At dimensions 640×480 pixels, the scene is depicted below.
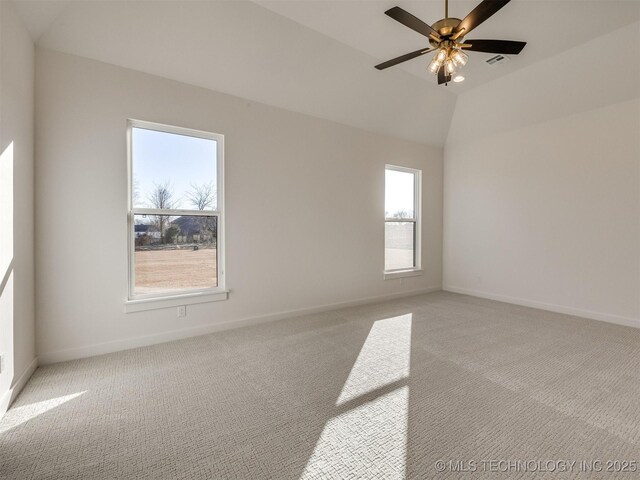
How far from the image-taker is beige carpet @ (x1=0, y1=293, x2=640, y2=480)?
5.07 feet

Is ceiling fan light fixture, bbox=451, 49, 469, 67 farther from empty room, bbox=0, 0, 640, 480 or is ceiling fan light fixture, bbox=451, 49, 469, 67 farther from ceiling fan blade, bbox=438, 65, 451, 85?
ceiling fan blade, bbox=438, 65, 451, 85

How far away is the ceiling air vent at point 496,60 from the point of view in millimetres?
3672

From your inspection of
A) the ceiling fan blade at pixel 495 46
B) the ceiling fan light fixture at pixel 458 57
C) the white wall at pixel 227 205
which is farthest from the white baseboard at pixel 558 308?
the ceiling fan light fixture at pixel 458 57

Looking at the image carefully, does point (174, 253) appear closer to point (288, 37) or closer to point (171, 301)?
point (171, 301)

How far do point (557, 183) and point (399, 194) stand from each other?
7.23 ft

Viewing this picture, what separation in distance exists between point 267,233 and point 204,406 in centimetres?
213

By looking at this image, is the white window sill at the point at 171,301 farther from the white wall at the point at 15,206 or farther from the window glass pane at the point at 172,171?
the window glass pane at the point at 172,171

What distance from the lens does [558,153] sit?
428 centimetres

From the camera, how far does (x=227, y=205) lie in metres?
3.50

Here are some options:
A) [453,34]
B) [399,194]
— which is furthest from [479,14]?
[399,194]

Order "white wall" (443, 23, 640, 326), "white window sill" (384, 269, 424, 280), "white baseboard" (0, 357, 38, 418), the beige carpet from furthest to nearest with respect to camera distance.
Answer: "white window sill" (384, 269, 424, 280), "white wall" (443, 23, 640, 326), "white baseboard" (0, 357, 38, 418), the beige carpet

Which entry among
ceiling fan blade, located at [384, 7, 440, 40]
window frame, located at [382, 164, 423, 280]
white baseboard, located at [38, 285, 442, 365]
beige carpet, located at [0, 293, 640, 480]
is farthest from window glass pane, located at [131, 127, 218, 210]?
window frame, located at [382, 164, 423, 280]

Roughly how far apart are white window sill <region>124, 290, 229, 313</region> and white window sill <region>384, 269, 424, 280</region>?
2.68 meters

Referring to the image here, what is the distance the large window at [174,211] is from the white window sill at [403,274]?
273 centimetres
